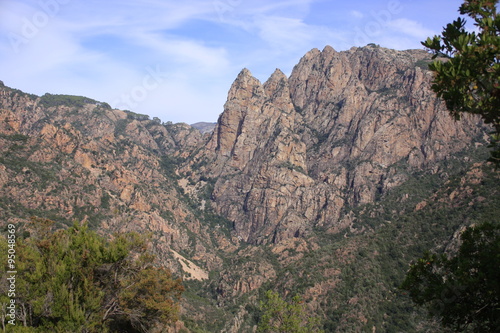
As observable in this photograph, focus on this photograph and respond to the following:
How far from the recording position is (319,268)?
112 metres

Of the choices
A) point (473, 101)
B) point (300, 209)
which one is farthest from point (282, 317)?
point (300, 209)

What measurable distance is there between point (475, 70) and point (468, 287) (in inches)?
341

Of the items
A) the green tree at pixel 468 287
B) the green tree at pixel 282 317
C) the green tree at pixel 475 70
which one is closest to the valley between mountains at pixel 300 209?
the green tree at pixel 282 317

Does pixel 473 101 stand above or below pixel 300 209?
above

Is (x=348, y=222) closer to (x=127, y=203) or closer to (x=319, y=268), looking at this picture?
(x=319, y=268)

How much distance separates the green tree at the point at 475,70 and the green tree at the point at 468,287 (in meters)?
4.15

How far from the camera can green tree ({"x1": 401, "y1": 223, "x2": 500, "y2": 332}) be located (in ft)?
54.9

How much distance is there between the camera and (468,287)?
17.0 metres

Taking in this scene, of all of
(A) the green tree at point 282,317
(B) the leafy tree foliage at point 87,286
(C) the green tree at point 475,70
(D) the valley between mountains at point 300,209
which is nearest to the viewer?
(C) the green tree at point 475,70

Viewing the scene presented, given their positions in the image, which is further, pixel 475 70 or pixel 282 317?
pixel 282 317

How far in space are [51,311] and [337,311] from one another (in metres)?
73.9

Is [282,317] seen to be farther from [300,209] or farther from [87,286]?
[300,209]

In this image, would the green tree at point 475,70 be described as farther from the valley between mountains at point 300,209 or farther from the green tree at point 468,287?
the valley between mountains at point 300,209

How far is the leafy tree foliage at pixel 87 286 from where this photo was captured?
2912 cm
